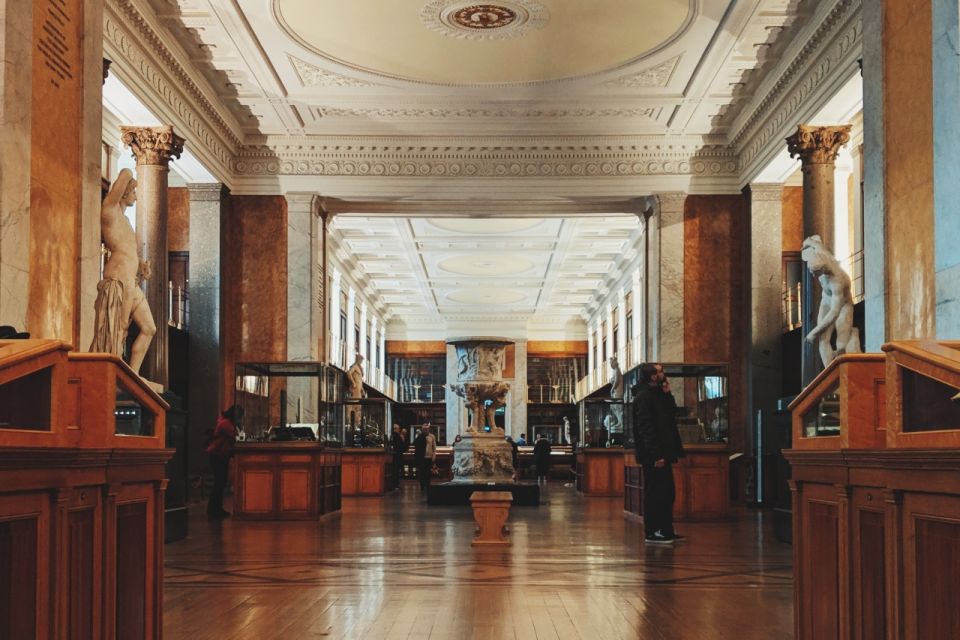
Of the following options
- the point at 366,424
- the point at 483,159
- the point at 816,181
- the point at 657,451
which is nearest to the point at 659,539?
the point at 657,451

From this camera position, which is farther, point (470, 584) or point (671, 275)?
point (671, 275)

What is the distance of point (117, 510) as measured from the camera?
14.3 ft

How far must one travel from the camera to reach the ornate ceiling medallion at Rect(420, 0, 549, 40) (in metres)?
13.2

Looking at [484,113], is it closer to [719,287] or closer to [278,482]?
[719,287]

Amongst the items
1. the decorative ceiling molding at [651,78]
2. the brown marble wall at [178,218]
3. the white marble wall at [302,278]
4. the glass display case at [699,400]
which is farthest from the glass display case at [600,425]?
the brown marble wall at [178,218]

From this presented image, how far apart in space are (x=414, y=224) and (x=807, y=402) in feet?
66.9

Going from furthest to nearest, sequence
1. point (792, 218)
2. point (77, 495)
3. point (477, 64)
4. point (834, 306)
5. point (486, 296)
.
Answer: point (486, 296) < point (792, 218) < point (477, 64) < point (834, 306) < point (77, 495)

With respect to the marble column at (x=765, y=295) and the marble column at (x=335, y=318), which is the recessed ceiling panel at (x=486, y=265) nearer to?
the marble column at (x=335, y=318)

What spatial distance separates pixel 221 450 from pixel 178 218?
6840 mm

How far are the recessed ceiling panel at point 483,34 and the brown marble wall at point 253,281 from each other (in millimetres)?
4074

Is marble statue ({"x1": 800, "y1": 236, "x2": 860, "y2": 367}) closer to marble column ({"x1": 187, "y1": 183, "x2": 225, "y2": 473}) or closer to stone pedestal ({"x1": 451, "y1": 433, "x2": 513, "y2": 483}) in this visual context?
stone pedestal ({"x1": 451, "y1": 433, "x2": 513, "y2": 483})

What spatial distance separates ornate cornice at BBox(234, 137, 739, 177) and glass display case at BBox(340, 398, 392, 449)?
4.20 metres

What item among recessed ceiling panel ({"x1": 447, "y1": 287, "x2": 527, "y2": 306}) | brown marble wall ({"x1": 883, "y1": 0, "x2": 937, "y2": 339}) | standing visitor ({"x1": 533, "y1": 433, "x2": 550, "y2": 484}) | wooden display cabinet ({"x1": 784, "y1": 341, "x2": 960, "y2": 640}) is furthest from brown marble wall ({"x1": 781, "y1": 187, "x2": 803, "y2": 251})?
recessed ceiling panel ({"x1": 447, "y1": 287, "x2": 527, "y2": 306})

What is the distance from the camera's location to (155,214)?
49.8 feet
